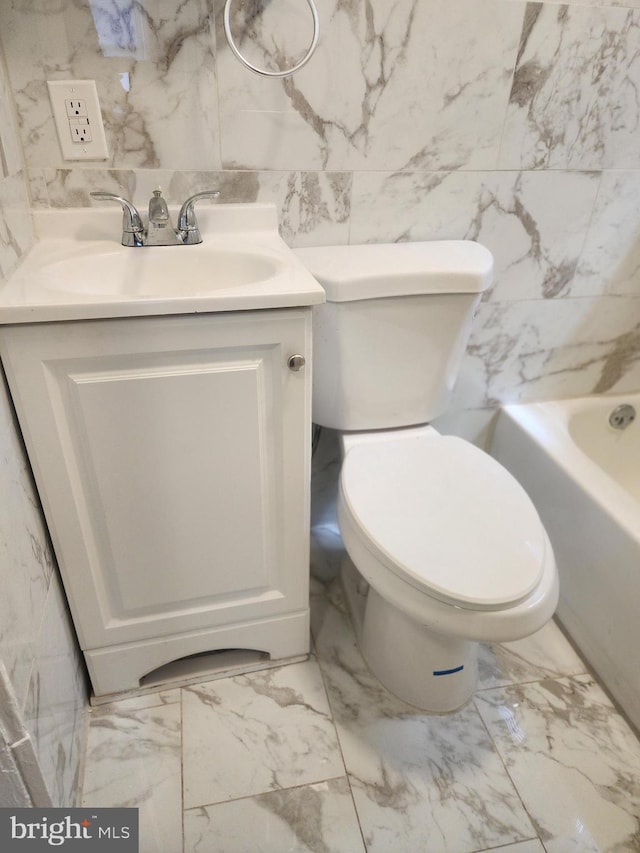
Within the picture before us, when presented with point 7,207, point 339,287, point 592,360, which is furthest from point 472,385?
point 7,207

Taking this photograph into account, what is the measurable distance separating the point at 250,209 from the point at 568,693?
1.24m

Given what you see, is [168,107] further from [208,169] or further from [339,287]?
[339,287]

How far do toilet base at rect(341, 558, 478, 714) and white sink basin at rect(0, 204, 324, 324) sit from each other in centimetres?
64

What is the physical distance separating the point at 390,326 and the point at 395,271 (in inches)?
4.3

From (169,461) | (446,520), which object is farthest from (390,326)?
(169,461)

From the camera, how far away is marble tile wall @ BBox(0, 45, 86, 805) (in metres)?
0.76

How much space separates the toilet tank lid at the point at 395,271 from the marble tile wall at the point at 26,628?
54cm

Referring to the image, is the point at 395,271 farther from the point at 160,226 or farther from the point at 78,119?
the point at 78,119

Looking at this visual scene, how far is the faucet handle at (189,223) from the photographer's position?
1100 mm

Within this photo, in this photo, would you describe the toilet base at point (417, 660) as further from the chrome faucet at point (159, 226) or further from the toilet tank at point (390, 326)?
the chrome faucet at point (159, 226)

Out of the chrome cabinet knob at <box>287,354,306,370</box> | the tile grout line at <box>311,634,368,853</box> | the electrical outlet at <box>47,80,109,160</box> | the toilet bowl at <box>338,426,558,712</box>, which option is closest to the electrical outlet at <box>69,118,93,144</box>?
the electrical outlet at <box>47,80,109,160</box>

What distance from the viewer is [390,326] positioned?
116 centimetres

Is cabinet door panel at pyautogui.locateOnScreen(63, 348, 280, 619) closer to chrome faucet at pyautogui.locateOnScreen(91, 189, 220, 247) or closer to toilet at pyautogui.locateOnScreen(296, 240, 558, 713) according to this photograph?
toilet at pyautogui.locateOnScreen(296, 240, 558, 713)

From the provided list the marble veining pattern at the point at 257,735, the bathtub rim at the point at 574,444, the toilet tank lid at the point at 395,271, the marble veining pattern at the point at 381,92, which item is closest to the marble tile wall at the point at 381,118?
the marble veining pattern at the point at 381,92
